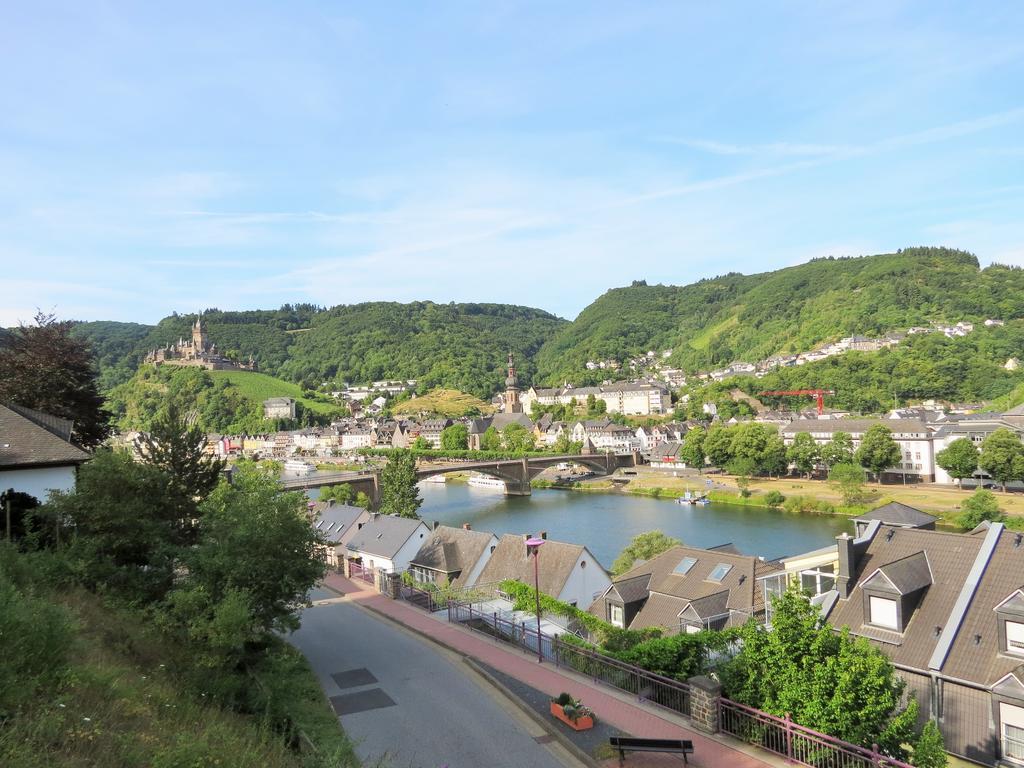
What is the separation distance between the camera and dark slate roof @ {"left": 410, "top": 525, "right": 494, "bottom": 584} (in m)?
23.7

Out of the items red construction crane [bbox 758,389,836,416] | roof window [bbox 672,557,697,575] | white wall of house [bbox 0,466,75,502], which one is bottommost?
roof window [bbox 672,557,697,575]

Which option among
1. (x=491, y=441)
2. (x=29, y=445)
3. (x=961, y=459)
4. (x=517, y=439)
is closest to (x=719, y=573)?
(x=29, y=445)

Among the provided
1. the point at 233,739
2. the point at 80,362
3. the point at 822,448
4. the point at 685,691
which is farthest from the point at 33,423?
the point at 822,448

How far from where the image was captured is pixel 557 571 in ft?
68.4

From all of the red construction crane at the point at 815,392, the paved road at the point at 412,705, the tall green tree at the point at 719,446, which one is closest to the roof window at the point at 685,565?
the paved road at the point at 412,705

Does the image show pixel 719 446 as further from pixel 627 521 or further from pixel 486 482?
pixel 486 482

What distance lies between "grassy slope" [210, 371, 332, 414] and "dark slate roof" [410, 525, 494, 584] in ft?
374

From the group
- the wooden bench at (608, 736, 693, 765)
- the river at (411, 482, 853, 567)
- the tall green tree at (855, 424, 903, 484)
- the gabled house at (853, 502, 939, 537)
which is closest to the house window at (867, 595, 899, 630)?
the gabled house at (853, 502, 939, 537)

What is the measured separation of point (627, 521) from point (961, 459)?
955 inches

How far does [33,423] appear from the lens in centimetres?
1388

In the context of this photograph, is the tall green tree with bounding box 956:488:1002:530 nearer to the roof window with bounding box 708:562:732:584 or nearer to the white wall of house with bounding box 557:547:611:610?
the roof window with bounding box 708:562:732:584

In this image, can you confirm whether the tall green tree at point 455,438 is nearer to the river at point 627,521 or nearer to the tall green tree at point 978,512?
the river at point 627,521

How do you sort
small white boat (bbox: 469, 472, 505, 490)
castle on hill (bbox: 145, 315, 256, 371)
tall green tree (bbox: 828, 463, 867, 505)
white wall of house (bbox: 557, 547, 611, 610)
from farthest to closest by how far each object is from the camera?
1. castle on hill (bbox: 145, 315, 256, 371)
2. small white boat (bbox: 469, 472, 505, 490)
3. tall green tree (bbox: 828, 463, 867, 505)
4. white wall of house (bbox: 557, 547, 611, 610)

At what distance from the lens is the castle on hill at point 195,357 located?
142 meters
